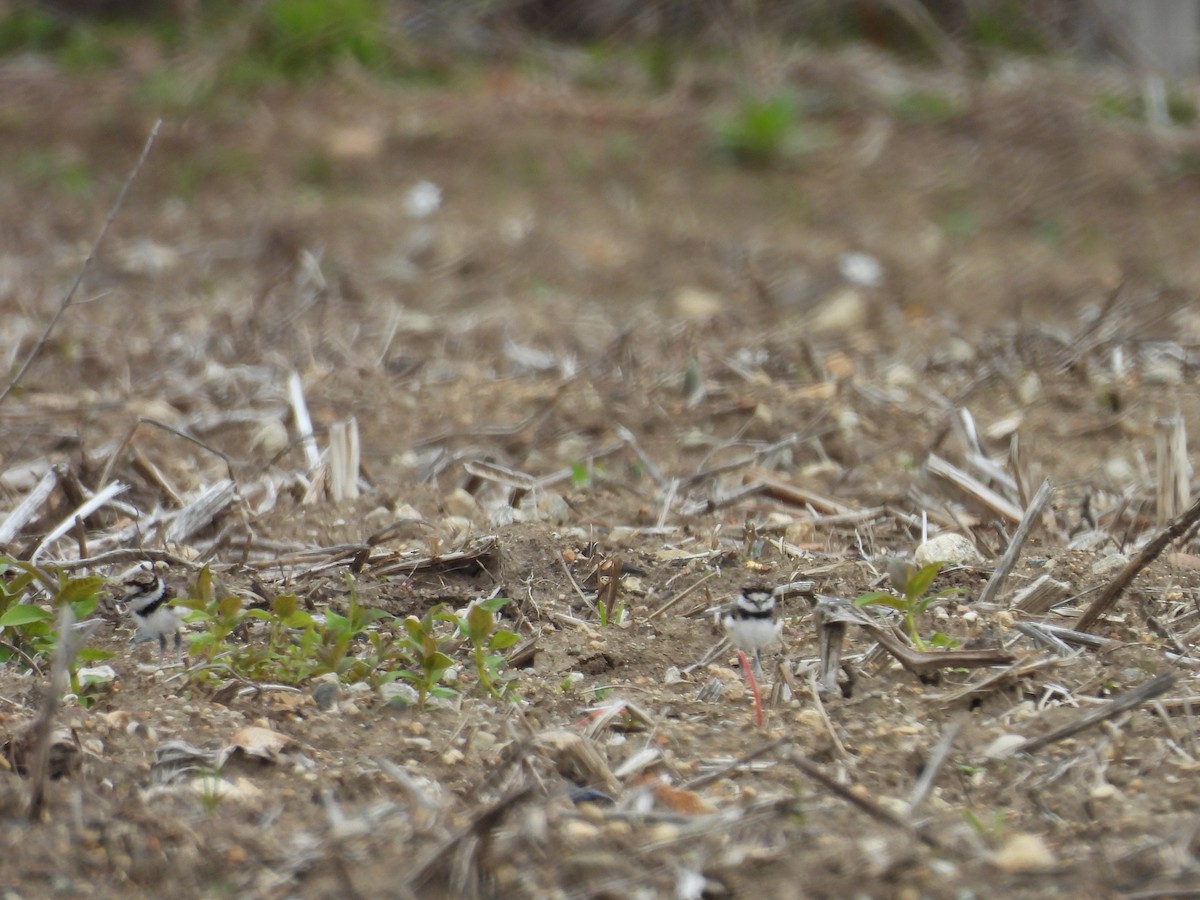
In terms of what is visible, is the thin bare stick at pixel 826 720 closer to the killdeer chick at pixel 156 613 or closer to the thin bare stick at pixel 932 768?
the thin bare stick at pixel 932 768

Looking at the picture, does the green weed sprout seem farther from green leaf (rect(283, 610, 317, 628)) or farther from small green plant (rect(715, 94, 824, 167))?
small green plant (rect(715, 94, 824, 167))

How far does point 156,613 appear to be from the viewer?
2730 millimetres

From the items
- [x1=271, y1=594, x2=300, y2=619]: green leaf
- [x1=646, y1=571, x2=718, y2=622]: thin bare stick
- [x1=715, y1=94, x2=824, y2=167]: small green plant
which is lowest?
[x1=715, y1=94, x2=824, y2=167]: small green plant

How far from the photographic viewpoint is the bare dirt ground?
2090 mm

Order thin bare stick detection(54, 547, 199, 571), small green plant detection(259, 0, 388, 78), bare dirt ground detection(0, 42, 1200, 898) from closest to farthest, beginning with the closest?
bare dirt ground detection(0, 42, 1200, 898), thin bare stick detection(54, 547, 199, 571), small green plant detection(259, 0, 388, 78)

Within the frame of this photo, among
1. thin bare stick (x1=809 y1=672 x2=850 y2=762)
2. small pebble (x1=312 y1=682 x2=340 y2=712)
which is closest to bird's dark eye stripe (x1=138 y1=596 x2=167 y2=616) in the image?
small pebble (x1=312 y1=682 x2=340 y2=712)

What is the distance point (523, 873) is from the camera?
1970mm

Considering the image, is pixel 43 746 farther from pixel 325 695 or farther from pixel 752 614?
pixel 752 614

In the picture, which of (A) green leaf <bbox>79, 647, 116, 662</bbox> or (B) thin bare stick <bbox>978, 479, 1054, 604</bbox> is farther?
(B) thin bare stick <bbox>978, 479, 1054, 604</bbox>

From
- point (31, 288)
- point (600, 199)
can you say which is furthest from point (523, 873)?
point (600, 199)

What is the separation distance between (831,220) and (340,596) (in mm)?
4603

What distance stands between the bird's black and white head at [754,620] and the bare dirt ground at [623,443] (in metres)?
0.11

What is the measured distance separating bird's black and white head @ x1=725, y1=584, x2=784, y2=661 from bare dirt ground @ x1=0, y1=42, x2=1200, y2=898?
113 mm

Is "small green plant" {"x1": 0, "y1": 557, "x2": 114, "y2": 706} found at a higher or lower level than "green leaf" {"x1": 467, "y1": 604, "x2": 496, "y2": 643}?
lower
